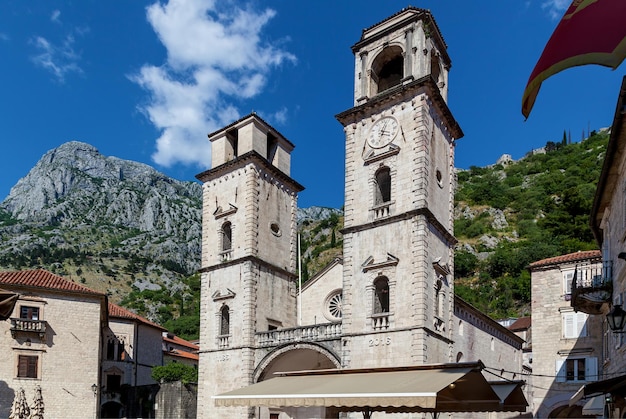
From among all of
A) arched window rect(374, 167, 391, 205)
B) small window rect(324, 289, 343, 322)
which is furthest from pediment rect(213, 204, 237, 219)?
arched window rect(374, 167, 391, 205)

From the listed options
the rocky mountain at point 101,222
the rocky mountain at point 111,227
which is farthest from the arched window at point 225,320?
the rocky mountain at point 101,222

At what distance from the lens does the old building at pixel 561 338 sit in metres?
27.4

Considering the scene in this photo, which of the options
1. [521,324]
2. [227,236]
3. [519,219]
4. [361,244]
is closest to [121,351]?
[227,236]

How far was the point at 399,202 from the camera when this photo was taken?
2444 centimetres

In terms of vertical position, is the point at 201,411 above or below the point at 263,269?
below

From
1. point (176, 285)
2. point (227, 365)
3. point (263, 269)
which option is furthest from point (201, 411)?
point (176, 285)

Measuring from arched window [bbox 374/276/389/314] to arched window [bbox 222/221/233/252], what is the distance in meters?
9.37

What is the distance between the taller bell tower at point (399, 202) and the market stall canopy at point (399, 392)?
10.4 meters

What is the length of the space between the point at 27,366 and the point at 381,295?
19595 millimetres

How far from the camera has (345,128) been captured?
27422mm

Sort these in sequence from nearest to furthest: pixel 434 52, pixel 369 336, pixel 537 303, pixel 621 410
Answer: pixel 621 410 < pixel 369 336 < pixel 434 52 < pixel 537 303

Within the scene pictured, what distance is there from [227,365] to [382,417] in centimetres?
903

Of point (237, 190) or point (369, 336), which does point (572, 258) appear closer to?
point (369, 336)

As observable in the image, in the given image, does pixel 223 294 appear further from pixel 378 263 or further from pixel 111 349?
pixel 111 349
